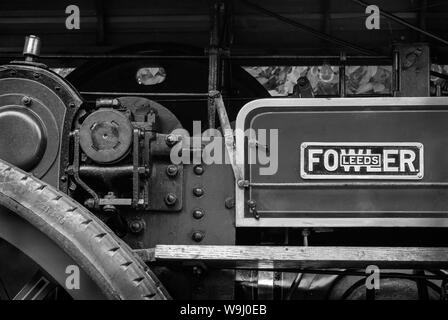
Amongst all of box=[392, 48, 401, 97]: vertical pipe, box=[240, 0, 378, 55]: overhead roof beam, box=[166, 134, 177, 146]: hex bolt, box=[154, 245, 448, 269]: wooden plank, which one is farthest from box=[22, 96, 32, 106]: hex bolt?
box=[392, 48, 401, 97]: vertical pipe

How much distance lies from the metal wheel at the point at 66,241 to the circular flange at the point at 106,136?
28 cm

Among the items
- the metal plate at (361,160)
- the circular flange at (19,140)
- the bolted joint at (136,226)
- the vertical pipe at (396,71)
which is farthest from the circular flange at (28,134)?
the vertical pipe at (396,71)

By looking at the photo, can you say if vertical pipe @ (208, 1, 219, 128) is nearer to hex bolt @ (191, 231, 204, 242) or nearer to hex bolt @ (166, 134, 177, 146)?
hex bolt @ (166, 134, 177, 146)

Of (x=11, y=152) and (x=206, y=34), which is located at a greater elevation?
(x=206, y=34)

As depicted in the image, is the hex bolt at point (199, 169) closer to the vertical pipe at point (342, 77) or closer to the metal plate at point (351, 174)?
the metal plate at point (351, 174)

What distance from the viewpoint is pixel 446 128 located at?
2408mm

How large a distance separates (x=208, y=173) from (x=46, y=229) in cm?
68

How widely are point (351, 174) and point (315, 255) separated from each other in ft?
1.24

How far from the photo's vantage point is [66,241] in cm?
211

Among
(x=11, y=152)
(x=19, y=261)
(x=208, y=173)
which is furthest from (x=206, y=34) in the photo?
(x=19, y=261)

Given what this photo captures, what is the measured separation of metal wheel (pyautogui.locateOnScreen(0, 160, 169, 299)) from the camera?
6.82 feet

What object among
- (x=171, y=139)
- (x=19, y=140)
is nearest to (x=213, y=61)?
(x=171, y=139)

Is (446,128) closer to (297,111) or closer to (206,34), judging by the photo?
(297,111)

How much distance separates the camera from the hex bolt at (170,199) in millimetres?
2539
